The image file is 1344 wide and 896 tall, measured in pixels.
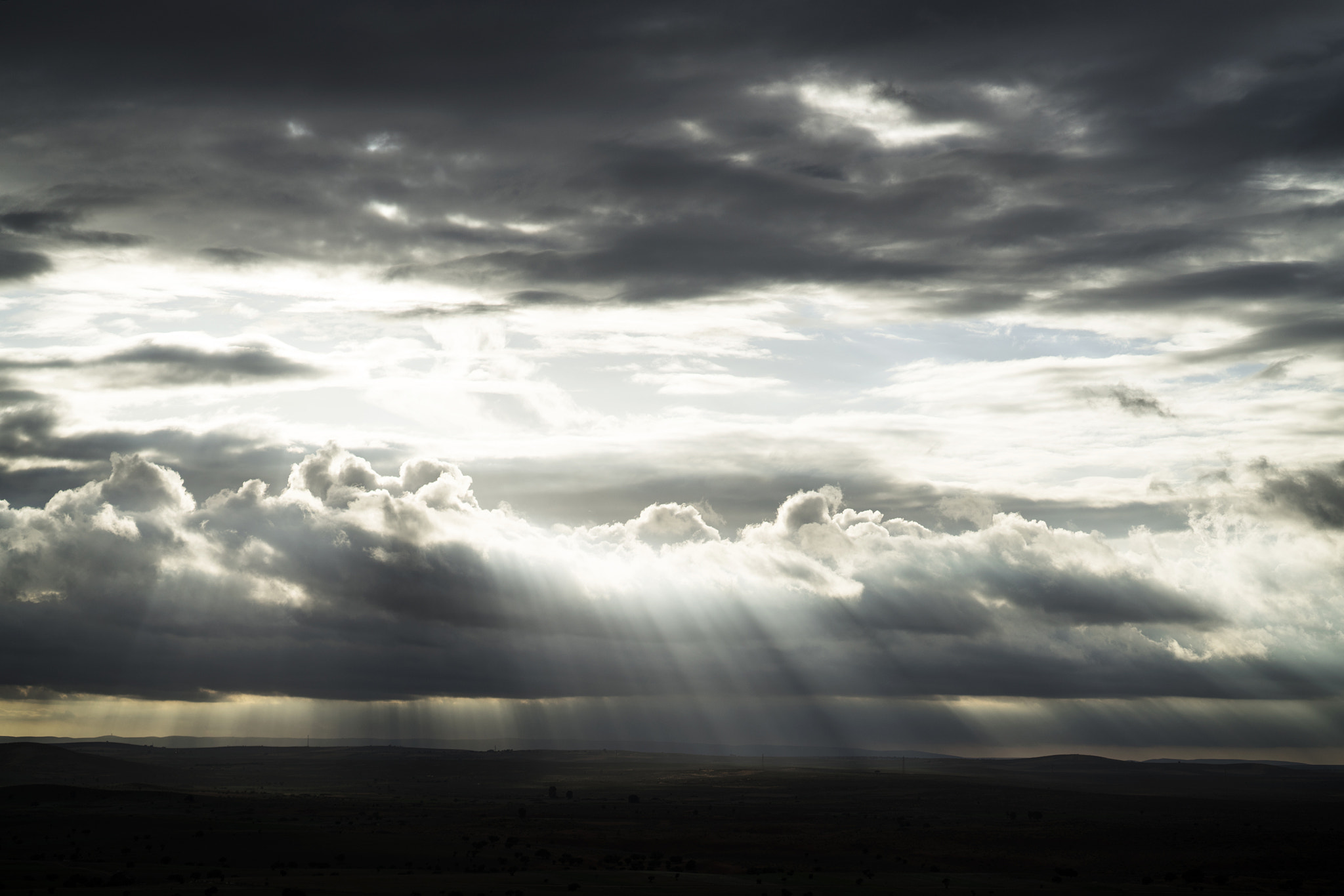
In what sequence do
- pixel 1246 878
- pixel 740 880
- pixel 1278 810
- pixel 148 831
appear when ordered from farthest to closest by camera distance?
pixel 1278 810, pixel 148 831, pixel 1246 878, pixel 740 880

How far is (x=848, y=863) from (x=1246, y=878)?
3567cm

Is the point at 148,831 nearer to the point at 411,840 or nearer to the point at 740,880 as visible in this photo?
the point at 411,840

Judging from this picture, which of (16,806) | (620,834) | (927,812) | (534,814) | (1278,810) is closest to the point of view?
(620,834)

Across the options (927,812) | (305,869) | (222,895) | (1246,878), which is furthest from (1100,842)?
(222,895)

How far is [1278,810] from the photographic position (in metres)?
188

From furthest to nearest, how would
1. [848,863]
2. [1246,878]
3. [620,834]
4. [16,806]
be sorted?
[16,806] → [620,834] → [848,863] → [1246,878]

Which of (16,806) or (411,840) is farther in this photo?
(16,806)

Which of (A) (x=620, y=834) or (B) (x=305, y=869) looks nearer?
(B) (x=305, y=869)

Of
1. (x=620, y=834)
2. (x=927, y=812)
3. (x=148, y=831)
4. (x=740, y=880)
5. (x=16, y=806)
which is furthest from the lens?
(x=927, y=812)

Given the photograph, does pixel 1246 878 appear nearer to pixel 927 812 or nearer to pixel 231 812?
pixel 927 812

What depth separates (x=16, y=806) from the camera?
147750 mm

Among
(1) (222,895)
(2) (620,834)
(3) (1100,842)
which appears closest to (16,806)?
(2) (620,834)

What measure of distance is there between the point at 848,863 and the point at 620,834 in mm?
34154

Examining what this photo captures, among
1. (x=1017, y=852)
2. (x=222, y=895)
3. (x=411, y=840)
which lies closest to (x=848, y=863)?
(x=1017, y=852)
